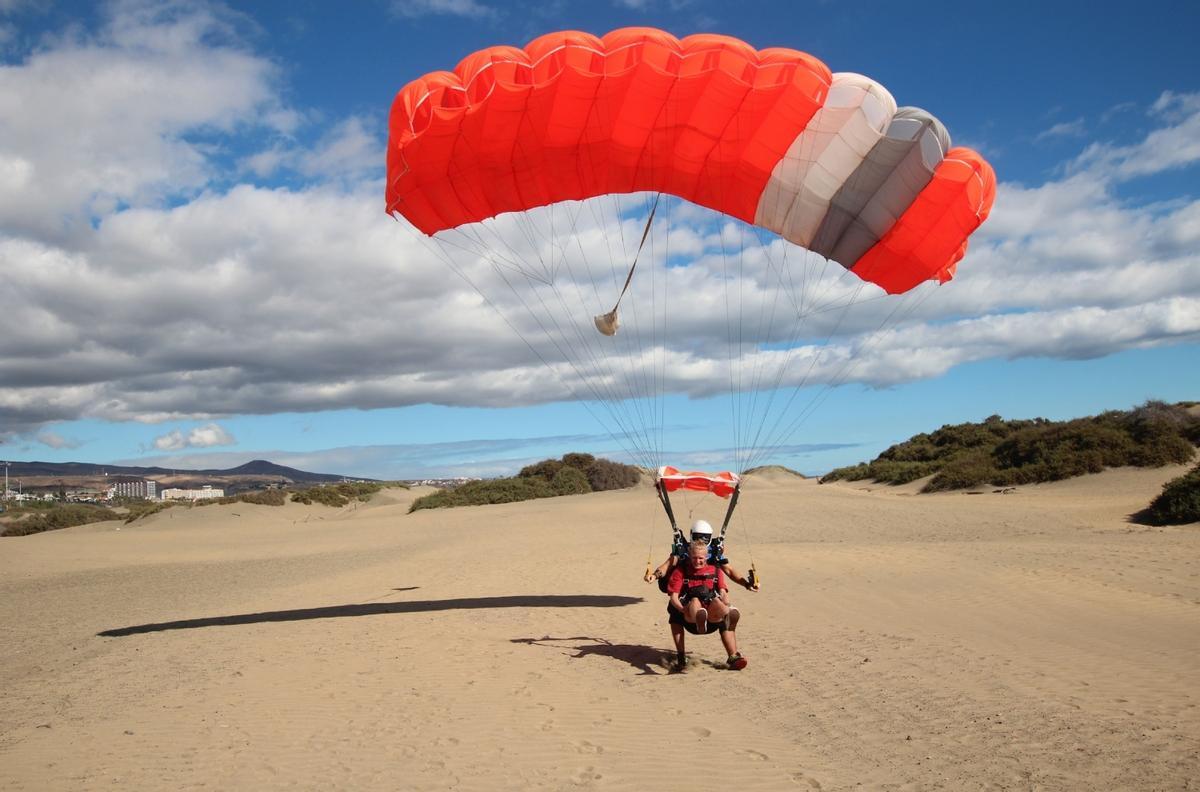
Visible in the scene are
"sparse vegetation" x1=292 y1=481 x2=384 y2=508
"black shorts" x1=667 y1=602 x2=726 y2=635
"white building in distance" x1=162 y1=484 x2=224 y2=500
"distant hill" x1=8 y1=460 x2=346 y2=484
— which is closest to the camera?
"black shorts" x1=667 y1=602 x2=726 y2=635

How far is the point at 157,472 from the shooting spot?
134 meters

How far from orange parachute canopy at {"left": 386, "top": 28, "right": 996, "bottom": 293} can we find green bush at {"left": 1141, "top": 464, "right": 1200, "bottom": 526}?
27.7 ft

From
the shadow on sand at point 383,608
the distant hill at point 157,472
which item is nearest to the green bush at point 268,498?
the shadow on sand at point 383,608

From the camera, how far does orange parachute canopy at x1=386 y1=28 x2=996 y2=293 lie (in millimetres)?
8875

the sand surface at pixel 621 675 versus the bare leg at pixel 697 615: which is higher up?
the bare leg at pixel 697 615

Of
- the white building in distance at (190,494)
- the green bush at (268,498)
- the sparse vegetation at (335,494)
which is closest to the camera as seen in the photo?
the green bush at (268,498)

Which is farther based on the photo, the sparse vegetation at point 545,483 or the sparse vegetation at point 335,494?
the sparse vegetation at point 335,494

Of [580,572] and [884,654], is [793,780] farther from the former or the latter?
[580,572]

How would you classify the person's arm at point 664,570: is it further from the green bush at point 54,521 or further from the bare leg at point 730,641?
the green bush at point 54,521

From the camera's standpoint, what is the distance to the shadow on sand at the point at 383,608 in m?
10.7

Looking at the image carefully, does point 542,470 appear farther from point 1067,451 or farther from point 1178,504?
point 1178,504

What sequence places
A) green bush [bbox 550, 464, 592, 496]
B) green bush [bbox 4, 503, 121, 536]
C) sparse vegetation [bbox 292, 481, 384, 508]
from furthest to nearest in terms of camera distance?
sparse vegetation [bbox 292, 481, 384, 508] → green bush [bbox 550, 464, 592, 496] → green bush [bbox 4, 503, 121, 536]

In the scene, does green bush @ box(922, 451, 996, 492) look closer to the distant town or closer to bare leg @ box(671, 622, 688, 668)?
bare leg @ box(671, 622, 688, 668)

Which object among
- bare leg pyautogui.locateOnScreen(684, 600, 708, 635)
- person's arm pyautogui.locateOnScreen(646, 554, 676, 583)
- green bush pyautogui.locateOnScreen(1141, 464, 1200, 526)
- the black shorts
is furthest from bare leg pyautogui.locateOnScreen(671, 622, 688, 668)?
green bush pyautogui.locateOnScreen(1141, 464, 1200, 526)
